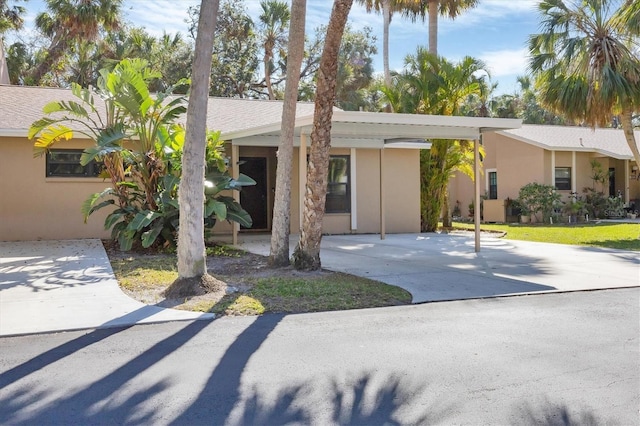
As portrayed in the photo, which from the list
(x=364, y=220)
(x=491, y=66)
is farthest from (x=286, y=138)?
(x=491, y=66)

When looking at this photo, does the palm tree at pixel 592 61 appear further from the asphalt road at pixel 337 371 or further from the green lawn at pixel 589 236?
the asphalt road at pixel 337 371

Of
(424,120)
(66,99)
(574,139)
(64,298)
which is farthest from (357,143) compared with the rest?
(574,139)

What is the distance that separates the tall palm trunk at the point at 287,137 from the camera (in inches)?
392

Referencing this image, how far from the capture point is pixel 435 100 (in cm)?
1806

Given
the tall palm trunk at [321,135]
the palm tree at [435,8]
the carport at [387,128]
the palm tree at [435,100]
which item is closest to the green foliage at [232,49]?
the palm tree at [435,8]

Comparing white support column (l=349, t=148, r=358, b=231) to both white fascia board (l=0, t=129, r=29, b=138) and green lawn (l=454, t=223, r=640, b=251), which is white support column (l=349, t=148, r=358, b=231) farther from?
white fascia board (l=0, t=129, r=29, b=138)

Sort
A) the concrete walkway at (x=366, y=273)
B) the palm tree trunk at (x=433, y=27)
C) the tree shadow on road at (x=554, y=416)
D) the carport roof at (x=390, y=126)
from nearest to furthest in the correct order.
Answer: the tree shadow on road at (x=554, y=416)
the concrete walkway at (x=366, y=273)
the carport roof at (x=390, y=126)
the palm tree trunk at (x=433, y=27)

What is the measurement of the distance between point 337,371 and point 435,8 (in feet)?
69.2

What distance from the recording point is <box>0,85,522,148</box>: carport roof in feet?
38.0

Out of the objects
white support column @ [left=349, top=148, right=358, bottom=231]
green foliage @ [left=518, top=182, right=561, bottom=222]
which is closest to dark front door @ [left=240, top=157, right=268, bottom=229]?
white support column @ [left=349, top=148, right=358, bottom=231]

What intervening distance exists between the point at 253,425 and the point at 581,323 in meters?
4.45

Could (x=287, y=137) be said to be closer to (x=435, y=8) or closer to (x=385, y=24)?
(x=435, y=8)

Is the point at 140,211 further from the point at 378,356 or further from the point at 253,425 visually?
the point at 253,425

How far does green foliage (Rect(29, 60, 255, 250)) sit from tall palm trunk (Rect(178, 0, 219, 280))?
2937 mm
